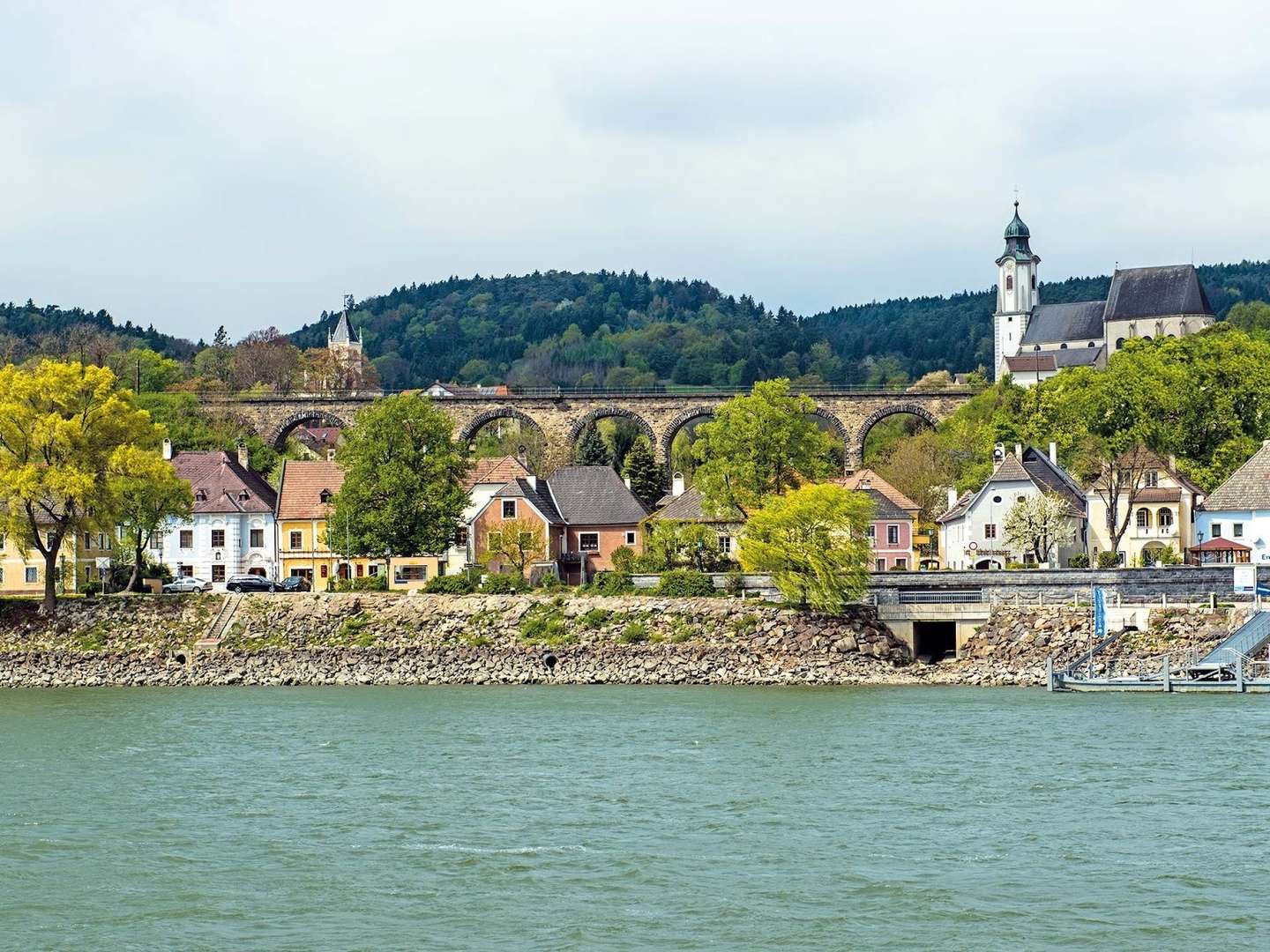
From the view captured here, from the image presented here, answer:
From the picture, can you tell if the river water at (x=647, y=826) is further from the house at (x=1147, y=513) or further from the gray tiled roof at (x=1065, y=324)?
the gray tiled roof at (x=1065, y=324)

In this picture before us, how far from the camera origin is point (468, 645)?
53.7 m

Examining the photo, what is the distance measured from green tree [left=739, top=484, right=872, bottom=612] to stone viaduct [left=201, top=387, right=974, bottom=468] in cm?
4324

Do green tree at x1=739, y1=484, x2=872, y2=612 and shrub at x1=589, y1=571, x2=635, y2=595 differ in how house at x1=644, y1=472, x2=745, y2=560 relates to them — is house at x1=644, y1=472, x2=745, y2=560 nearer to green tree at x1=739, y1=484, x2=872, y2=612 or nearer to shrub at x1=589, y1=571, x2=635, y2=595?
shrub at x1=589, y1=571, x2=635, y2=595

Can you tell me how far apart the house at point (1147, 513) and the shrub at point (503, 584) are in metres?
21.1

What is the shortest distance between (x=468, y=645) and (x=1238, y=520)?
26.9 metres

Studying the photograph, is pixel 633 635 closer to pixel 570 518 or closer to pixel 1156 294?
pixel 570 518

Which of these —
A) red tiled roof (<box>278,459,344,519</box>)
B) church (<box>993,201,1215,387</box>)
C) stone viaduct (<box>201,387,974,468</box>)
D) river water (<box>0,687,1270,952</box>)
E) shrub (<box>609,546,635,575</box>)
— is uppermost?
church (<box>993,201,1215,387</box>)

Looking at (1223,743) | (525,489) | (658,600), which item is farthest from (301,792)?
(525,489)

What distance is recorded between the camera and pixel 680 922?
24172mm

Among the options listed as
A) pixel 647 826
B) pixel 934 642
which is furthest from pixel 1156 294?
pixel 647 826

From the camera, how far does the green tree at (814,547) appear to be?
5391 cm

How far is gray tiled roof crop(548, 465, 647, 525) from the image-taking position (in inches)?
2608

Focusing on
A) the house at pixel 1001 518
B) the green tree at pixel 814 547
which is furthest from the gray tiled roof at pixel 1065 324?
the green tree at pixel 814 547

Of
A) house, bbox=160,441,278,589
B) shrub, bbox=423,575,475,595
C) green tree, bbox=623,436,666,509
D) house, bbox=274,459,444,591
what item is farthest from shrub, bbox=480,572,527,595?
green tree, bbox=623,436,666,509
